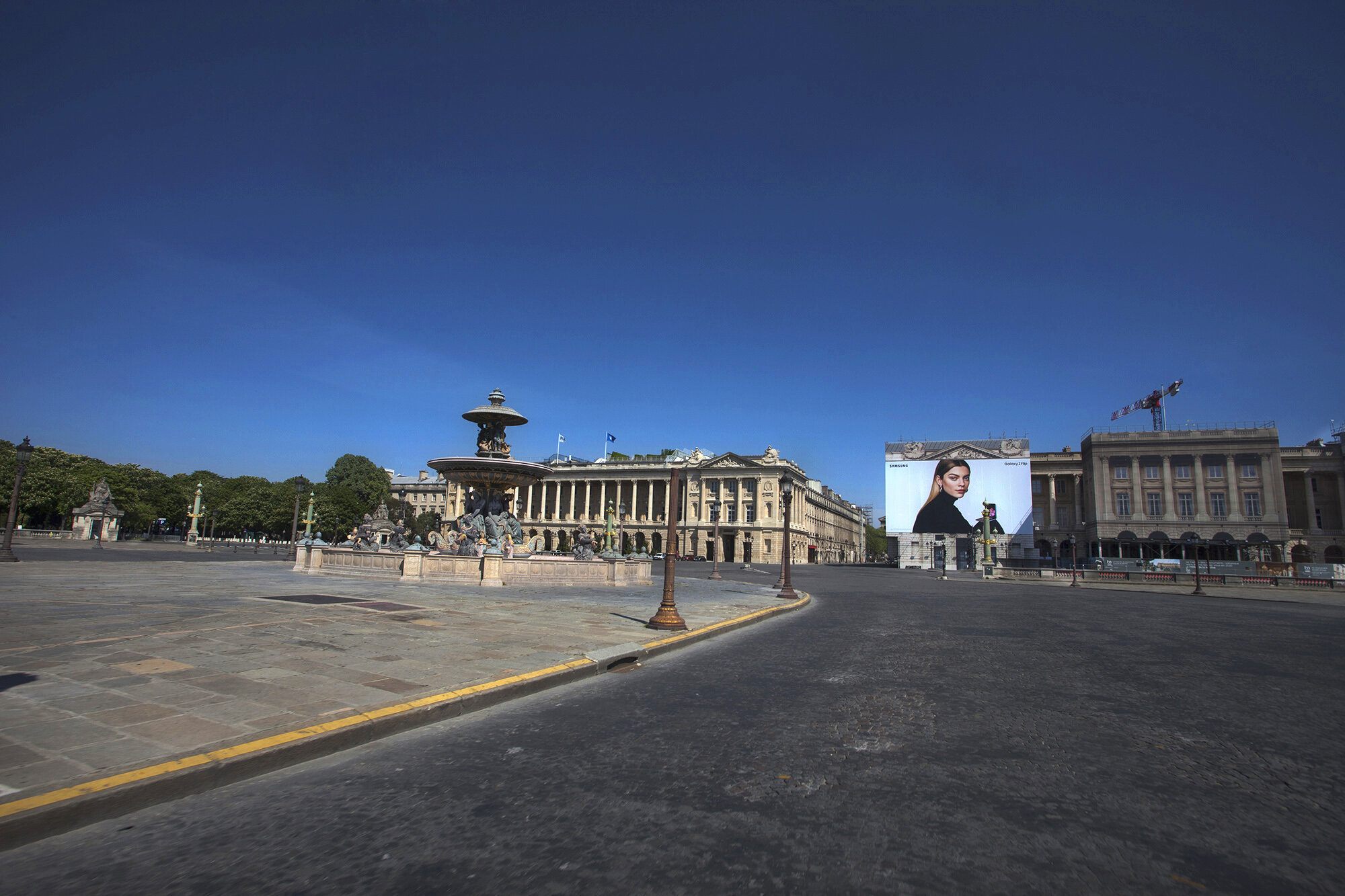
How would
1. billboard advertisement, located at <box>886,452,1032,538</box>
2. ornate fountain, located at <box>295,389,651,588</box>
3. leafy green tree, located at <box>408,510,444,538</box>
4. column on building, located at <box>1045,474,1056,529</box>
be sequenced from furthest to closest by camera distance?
leafy green tree, located at <box>408,510,444,538</box>
column on building, located at <box>1045,474,1056,529</box>
billboard advertisement, located at <box>886,452,1032,538</box>
ornate fountain, located at <box>295,389,651,588</box>

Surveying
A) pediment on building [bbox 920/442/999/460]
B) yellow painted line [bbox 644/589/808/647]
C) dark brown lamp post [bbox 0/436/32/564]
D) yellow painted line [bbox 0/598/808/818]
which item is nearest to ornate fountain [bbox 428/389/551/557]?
yellow painted line [bbox 644/589/808/647]

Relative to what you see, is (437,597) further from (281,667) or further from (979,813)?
(979,813)

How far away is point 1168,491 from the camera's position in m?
76.1

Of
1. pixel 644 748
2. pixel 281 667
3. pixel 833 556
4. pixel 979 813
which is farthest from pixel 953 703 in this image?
pixel 833 556

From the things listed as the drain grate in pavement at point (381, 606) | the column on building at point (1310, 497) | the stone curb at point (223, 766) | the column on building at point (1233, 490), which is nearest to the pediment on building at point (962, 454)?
the column on building at point (1233, 490)

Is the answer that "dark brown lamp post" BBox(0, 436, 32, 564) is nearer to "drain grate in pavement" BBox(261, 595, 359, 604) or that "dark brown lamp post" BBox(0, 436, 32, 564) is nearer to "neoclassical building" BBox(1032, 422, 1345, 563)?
"drain grate in pavement" BBox(261, 595, 359, 604)

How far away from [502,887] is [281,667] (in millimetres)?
5579

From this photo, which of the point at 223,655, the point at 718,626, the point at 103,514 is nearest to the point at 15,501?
the point at 223,655

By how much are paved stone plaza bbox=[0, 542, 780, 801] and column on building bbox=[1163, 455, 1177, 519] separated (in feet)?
259

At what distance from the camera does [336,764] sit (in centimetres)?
488

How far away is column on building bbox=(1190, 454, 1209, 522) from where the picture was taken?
243 feet

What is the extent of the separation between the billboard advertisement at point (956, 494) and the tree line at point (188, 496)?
64177 millimetres

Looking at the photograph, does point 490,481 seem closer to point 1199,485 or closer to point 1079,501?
point 1199,485

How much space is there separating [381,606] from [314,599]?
210 cm
